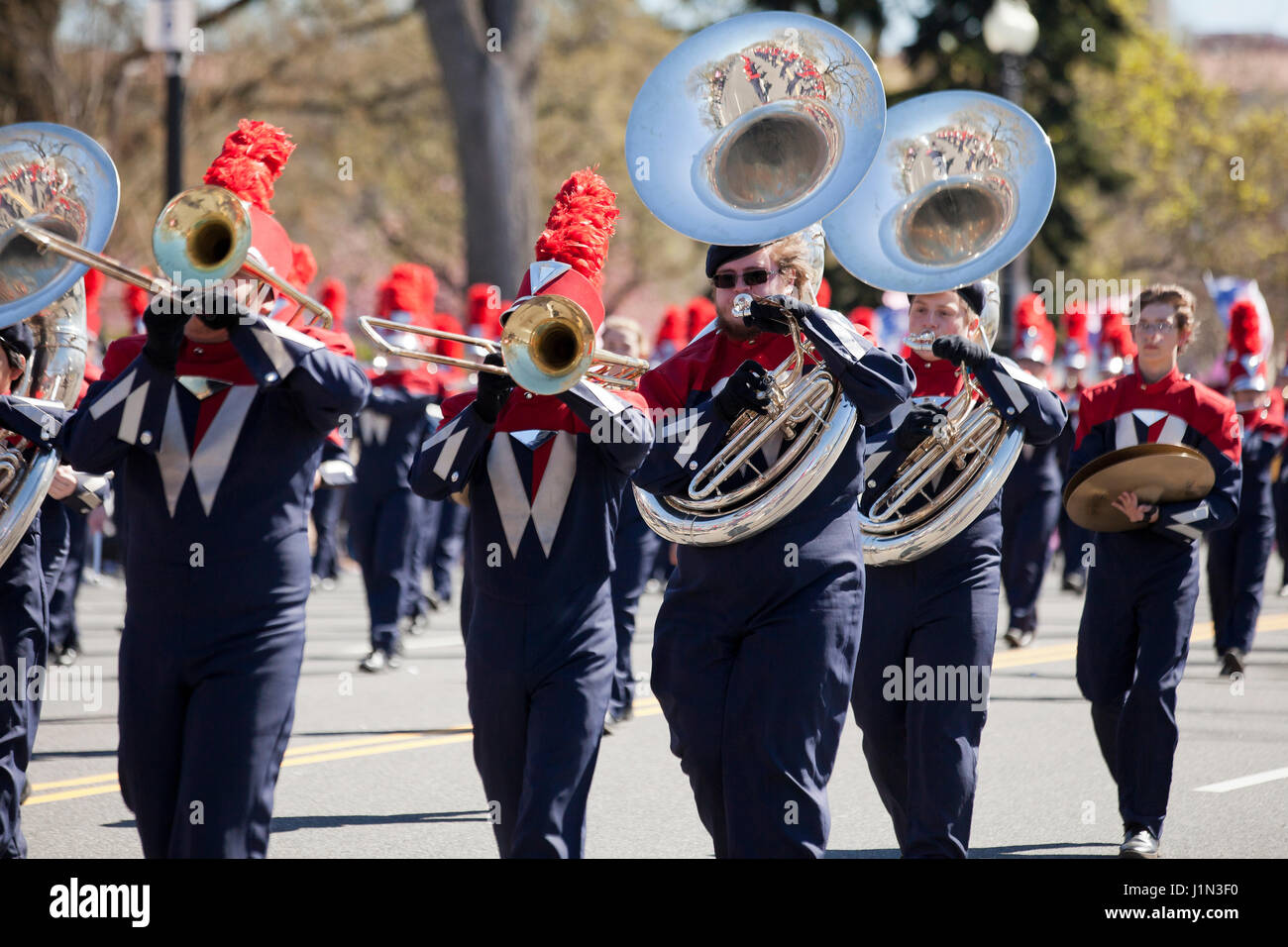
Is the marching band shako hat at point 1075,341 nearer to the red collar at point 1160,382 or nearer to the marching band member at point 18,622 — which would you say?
the red collar at point 1160,382

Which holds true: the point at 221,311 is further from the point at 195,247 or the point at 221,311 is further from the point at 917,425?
the point at 917,425

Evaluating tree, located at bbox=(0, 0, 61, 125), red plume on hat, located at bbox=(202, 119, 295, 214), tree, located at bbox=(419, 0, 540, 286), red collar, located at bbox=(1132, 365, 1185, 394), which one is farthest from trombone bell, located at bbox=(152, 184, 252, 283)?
tree, located at bbox=(0, 0, 61, 125)

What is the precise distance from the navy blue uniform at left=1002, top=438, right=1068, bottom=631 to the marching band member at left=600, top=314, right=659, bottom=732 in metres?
3.87

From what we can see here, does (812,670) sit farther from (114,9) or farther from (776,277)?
(114,9)

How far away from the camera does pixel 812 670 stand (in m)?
4.41

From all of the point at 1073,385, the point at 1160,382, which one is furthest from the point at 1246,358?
the point at 1160,382

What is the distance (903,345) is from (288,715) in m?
2.74

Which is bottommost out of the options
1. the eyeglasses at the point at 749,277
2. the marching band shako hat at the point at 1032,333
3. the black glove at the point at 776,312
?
the black glove at the point at 776,312

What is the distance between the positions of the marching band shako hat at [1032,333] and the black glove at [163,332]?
892cm

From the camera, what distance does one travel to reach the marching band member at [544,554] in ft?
14.5

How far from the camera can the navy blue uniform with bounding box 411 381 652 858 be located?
4414 mm

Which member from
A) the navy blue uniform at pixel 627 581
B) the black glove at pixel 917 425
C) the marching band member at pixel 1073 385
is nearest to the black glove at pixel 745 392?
the black glove at pixel 917 425
